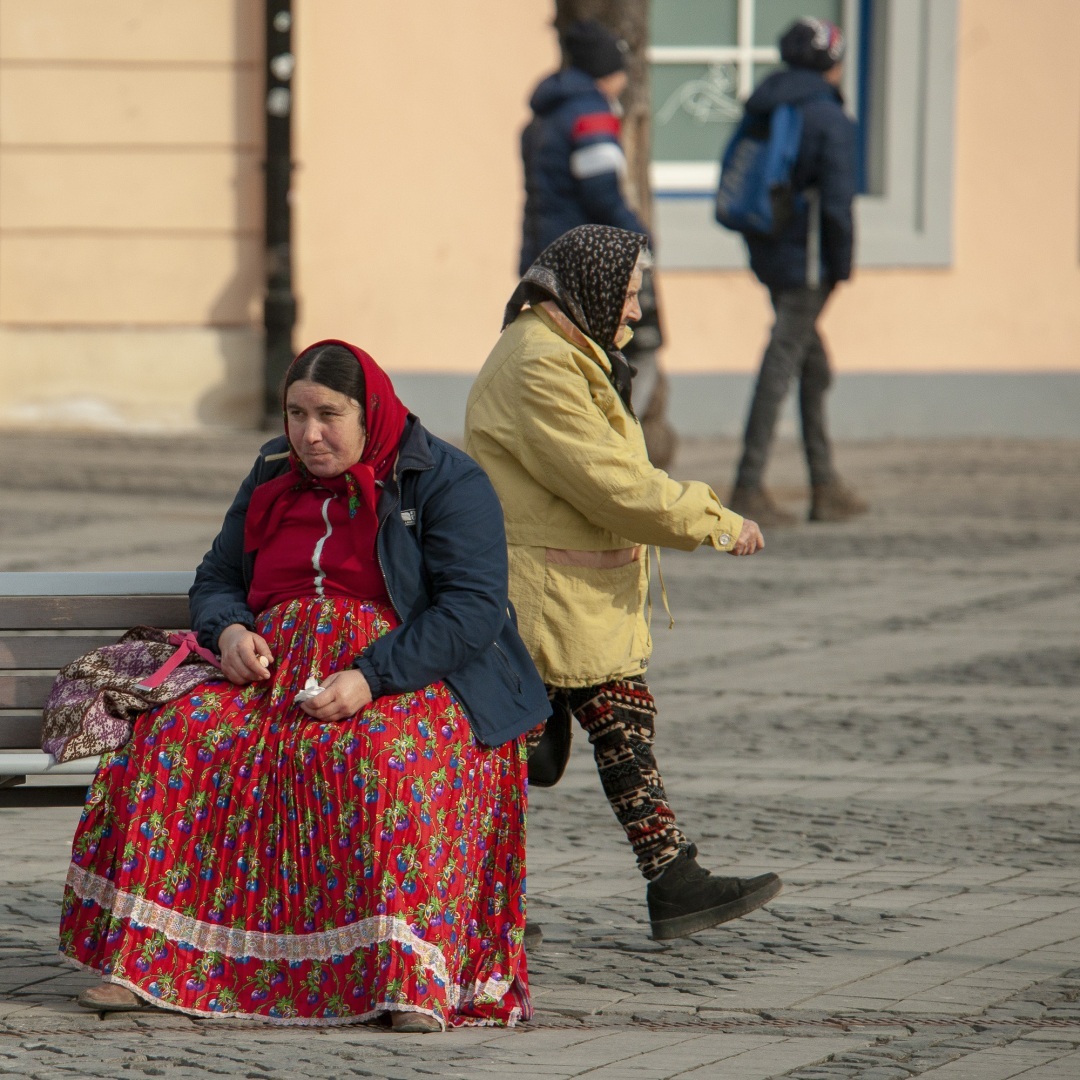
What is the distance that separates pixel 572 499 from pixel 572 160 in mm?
6076

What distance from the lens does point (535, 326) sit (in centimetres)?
457

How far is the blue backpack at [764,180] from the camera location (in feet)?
34.5

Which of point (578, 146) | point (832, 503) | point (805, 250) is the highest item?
point (578, 146)

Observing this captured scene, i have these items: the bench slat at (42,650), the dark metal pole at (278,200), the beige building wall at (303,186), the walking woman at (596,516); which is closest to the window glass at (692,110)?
the beige building wall at (303,186)

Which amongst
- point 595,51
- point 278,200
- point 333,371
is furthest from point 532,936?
point 278,200

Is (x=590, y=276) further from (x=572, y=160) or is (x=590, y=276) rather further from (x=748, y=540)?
(x=572, y=160)

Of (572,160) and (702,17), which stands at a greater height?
(702,17)

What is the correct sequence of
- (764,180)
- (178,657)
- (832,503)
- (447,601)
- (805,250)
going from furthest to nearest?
(832,503), (805,250), (764,180), (178,657), (447,601)

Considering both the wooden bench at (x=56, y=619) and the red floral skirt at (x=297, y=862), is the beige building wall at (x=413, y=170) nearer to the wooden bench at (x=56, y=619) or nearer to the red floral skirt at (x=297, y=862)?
the wooden bench at (x=56, y=619)

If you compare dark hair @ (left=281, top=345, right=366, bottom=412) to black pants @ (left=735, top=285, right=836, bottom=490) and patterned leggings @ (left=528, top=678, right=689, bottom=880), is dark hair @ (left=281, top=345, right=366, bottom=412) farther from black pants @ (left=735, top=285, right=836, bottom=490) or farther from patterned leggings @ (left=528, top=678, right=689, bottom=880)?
black pants @ (left=735, top=285, right=836, bottom=490)

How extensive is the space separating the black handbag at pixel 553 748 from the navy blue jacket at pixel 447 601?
39 centimetres

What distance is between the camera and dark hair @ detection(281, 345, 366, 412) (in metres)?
4.17

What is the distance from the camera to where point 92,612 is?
4.62 meters

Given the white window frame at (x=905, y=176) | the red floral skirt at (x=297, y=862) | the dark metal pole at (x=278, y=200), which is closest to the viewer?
the red floral skirt at (x=297, y=862)
